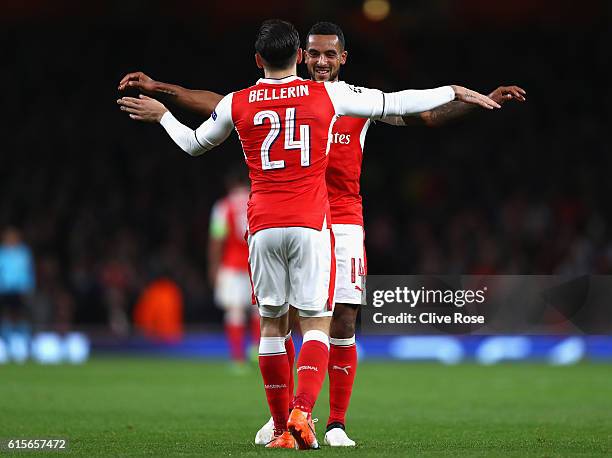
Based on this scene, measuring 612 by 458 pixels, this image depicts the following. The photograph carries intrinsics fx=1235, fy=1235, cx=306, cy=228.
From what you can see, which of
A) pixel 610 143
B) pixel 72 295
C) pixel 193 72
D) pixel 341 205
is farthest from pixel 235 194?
Result: pixel 193 72

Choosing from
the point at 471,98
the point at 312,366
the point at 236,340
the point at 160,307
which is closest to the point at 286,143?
the point at 471,98

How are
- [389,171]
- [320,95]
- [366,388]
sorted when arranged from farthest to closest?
[389,171] → [366,388] → [320,95]

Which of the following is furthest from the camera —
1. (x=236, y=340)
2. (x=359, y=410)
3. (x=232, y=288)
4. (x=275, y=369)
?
(x=232, y=288)

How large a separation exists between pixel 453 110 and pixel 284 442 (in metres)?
Result: 1.95

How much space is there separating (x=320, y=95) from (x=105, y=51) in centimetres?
2016

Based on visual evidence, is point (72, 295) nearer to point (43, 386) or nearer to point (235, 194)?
point (235, 194)

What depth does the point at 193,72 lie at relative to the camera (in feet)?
81.7

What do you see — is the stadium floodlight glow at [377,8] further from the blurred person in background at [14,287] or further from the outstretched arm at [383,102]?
the outstretched arm at [383,102]

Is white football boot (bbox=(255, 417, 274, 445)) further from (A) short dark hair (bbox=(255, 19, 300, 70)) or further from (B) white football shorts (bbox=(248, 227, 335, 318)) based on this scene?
(A) short dark hair (bbox=(255, 19, 300, 70))

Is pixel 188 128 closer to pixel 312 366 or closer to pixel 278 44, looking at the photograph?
pixel 278 44

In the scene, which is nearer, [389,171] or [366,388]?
[366,388]

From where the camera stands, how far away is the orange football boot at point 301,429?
19.2ft

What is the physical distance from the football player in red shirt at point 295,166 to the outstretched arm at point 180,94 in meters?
0.38

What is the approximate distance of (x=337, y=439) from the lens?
650cm
